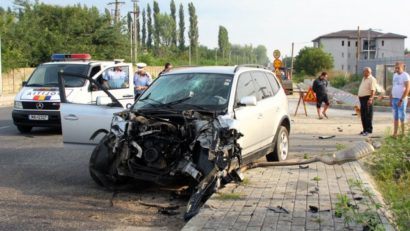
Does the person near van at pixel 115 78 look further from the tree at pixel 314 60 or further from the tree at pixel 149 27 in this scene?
the tree at pixel 149 27

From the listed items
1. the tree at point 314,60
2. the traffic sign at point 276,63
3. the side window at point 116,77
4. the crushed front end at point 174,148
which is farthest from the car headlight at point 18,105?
the tree at point 314,60

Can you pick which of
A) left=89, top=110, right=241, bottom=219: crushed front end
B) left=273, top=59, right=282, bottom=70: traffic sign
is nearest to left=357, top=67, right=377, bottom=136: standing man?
left=89, top=110, right=241, bottom=219: crushed front end

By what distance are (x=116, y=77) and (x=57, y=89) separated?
1.53m

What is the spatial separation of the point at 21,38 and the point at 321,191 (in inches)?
1447

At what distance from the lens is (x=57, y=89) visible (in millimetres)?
13398

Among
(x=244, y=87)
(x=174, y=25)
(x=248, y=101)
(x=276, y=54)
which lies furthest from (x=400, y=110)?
(x=174, y=25)

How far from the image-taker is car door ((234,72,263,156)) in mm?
7629

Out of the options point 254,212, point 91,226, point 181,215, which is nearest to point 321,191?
point 254,212

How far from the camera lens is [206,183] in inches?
259

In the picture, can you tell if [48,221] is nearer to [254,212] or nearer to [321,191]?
[254,212]

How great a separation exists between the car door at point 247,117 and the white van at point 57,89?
4635mm

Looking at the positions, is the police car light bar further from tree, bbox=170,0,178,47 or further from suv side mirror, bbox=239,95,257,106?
tree, bbox=170,0,178,47

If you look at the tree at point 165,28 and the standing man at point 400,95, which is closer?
the standing man at point 400,95

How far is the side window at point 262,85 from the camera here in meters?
8.86
